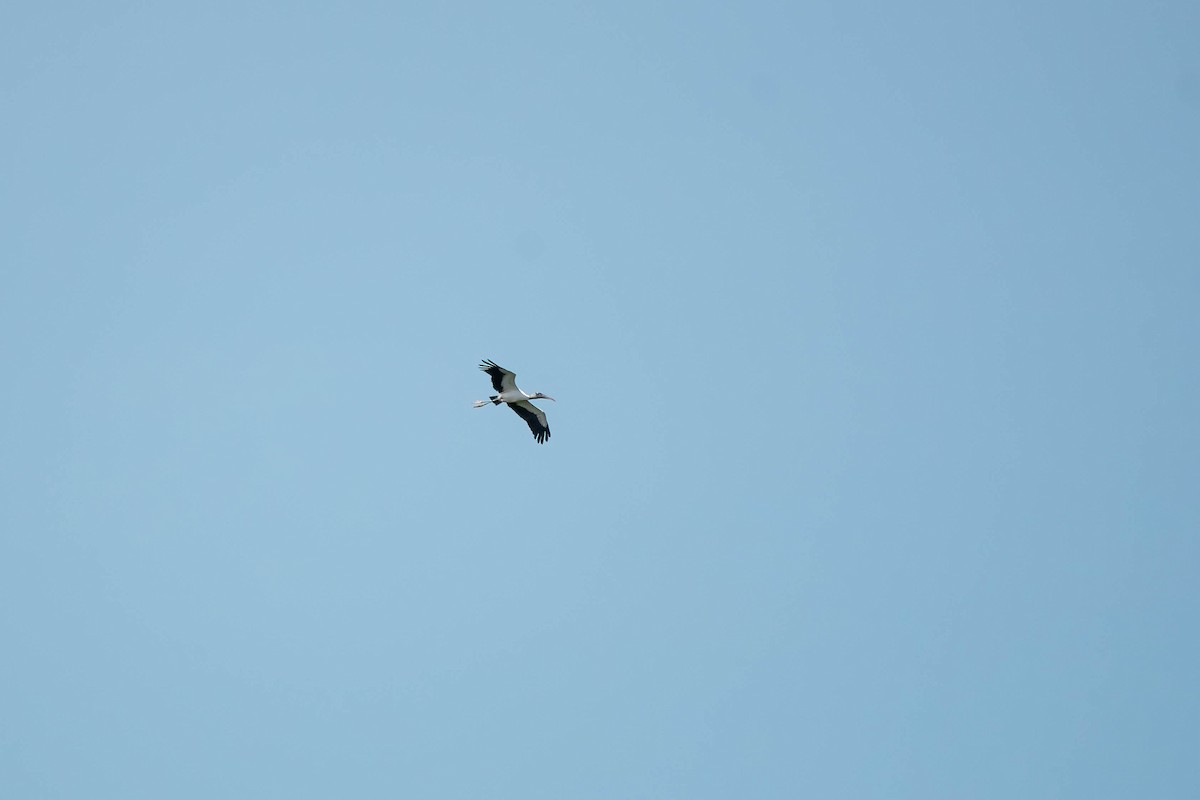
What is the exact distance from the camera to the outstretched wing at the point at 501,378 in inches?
2400

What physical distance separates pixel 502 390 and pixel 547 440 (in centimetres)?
302

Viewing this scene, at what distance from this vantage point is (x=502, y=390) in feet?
205

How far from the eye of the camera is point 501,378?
61844 millimetres

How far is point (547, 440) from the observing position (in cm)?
6412

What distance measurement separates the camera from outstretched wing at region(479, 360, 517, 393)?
6097 centimetres
